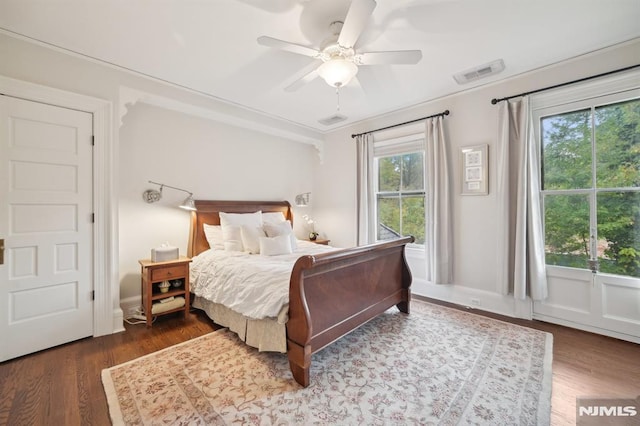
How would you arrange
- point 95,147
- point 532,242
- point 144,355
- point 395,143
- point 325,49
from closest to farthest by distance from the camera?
1. point 325,49
2. point 144,355
3. point 95,147
4. point 532,242
5. point 395,143

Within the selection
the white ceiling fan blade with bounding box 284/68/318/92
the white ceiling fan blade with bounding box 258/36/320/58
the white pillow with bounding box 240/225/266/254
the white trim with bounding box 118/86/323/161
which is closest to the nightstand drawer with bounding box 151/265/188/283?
the white pillow with bounding box 240/225/266/254

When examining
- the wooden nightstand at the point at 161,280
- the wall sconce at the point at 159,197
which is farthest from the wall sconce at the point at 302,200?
the wooden nightstand at the point at 161,280

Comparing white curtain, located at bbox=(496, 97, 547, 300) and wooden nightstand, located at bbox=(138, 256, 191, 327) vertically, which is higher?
white curtain, located at bbox=(496, 97, 547, 300)

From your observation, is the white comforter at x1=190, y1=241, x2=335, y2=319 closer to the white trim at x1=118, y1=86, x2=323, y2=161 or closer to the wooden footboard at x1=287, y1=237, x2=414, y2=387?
the wooden footboard at x1=287, y1=237, x2=414, y2=387

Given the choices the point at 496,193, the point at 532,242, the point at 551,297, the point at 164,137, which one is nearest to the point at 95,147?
the point at 164,137

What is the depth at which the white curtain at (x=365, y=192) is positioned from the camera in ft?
13.9

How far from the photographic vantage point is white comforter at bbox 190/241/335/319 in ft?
6.76

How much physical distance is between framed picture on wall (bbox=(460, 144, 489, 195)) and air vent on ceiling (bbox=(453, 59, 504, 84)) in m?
0.77

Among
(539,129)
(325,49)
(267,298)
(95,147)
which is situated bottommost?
(267,298)

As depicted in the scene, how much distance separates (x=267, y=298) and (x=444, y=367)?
148 cm

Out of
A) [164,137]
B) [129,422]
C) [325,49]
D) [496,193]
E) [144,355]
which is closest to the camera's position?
[129,422]

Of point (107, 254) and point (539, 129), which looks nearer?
point (107, 254)

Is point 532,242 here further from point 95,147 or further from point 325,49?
point 95,147

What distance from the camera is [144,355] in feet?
7.30
